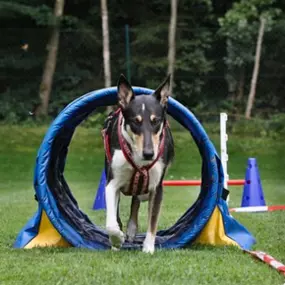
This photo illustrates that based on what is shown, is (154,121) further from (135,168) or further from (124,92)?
(135,168)

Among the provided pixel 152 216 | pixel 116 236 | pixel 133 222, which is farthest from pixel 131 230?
pixel 116 236

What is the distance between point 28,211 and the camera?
1077 centimetres

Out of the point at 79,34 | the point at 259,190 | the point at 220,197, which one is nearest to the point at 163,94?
the point at 220,197

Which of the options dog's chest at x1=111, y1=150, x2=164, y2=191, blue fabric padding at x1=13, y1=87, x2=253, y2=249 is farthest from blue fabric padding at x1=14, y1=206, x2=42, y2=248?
dog's chest at x1=111, y1=150, x2=164, y2=191

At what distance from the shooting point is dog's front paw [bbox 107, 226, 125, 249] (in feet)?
21.3

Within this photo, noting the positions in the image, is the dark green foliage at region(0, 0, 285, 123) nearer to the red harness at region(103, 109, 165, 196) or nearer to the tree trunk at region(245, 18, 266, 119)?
the tree trunk at region(245, 18, 266, 119)

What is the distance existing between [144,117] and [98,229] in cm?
166

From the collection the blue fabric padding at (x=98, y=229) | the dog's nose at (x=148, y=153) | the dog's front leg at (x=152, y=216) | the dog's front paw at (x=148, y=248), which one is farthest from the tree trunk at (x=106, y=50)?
the dog's nose at (x=148, y=153)

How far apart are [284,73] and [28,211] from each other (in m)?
13.5

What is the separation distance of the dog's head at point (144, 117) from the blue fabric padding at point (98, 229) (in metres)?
0.62

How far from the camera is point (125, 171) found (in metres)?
6.64

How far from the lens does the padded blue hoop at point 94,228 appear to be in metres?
7.01

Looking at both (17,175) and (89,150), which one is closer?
(17,175)

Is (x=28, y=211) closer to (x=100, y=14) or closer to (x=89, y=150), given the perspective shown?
(x=89, y=150)
